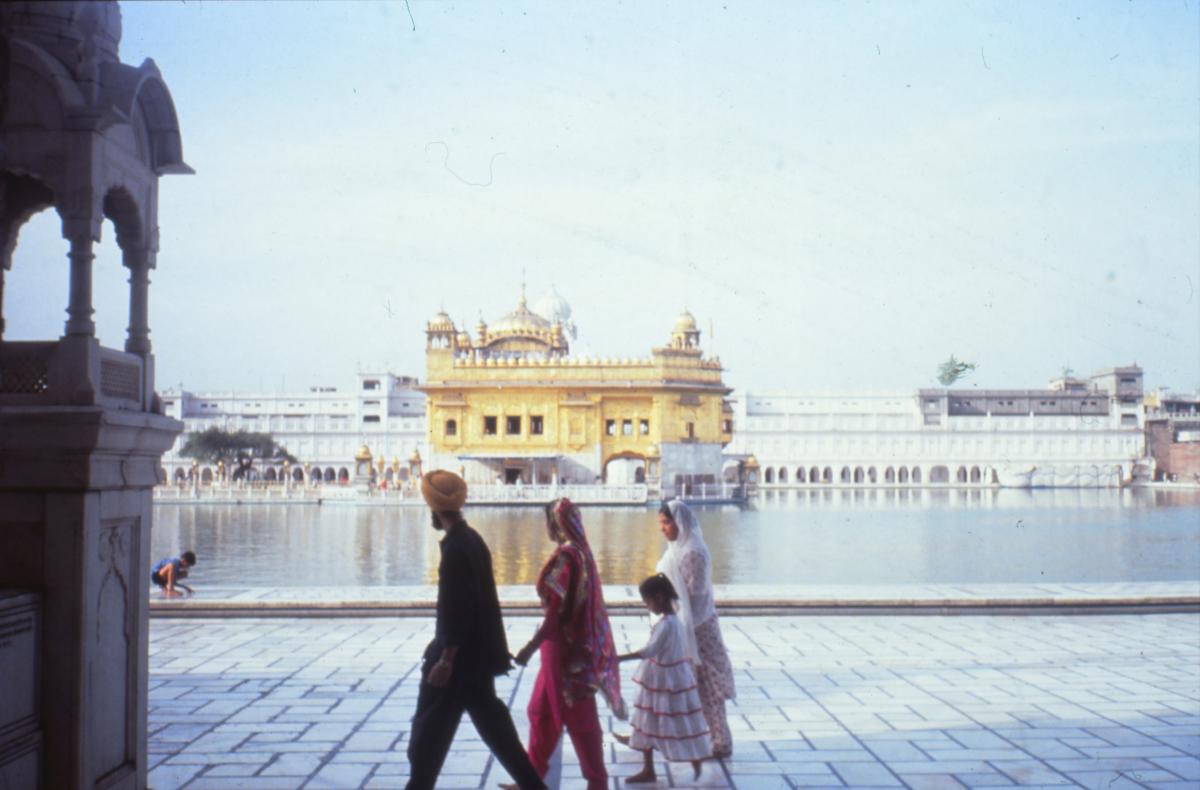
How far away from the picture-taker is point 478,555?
3439 mm

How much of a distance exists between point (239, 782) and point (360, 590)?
4904 mm

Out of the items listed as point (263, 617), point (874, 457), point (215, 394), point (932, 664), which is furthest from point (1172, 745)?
point (215, 394)

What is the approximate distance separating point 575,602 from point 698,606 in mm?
798

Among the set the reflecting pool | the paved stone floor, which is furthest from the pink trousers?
the reflecting pool

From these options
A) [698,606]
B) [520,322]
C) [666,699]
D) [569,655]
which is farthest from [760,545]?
[520,322]

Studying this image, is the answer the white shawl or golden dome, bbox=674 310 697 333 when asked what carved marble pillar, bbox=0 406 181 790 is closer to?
the white shawl

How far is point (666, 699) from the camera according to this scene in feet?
13.1

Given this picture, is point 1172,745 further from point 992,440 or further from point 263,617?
point 992,440

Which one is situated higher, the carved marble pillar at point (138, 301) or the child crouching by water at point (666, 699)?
the carved marble pillar at point (138, 301)

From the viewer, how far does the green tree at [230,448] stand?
149 feet

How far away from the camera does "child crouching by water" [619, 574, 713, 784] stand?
395 cm

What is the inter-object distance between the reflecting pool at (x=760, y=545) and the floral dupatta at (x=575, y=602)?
8288 millimetres

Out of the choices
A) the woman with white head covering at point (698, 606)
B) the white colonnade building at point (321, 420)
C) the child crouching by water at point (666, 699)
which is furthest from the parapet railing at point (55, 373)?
the white colonnade building at point (321, 420)

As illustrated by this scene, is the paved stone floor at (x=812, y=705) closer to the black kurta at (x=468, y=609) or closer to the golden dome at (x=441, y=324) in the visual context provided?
the black kurta at (x=468, y=609)
